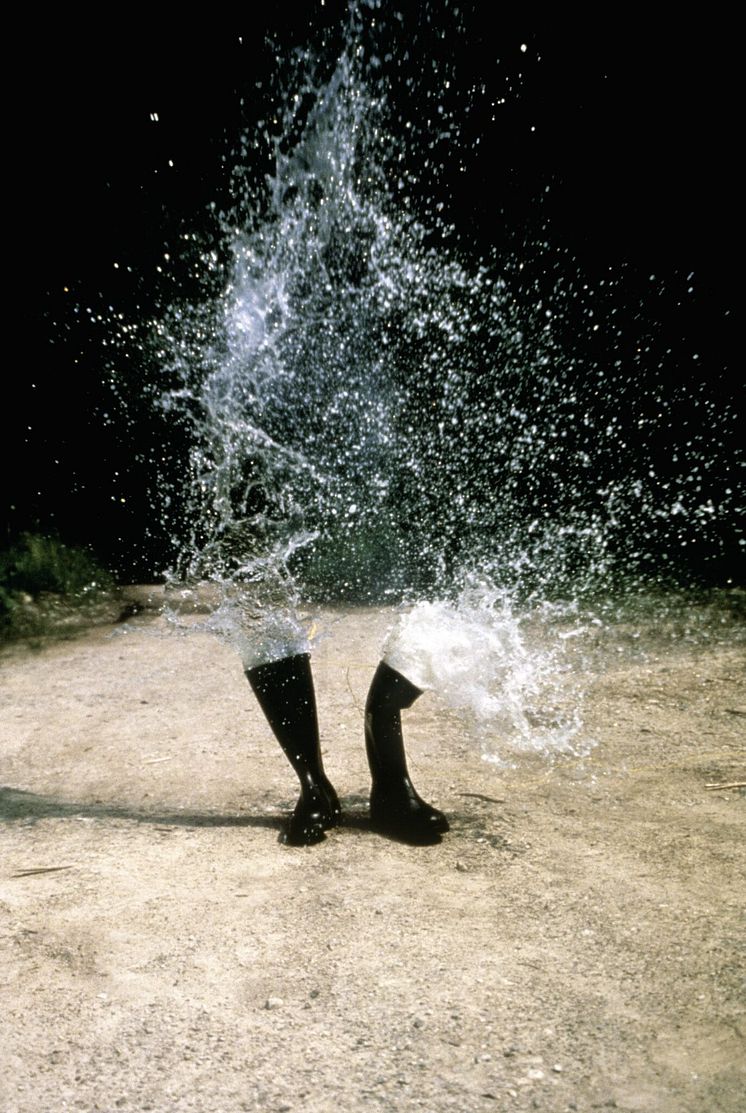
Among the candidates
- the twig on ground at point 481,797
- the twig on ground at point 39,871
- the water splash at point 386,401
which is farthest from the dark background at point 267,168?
the twig on ground at point 39,871

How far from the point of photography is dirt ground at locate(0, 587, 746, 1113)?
1485mm

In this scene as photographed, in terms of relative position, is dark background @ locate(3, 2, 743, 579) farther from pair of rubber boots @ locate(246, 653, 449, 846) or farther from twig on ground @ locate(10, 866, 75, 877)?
twig on ground @ locate(10, 866, 75, 877)

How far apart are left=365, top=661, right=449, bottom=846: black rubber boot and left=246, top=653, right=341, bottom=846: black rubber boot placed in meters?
0.14

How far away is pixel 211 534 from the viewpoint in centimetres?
675

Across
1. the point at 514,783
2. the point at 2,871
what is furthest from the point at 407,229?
the point at 2,871

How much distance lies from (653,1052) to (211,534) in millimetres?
5563

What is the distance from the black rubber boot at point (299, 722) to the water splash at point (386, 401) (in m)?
2.20

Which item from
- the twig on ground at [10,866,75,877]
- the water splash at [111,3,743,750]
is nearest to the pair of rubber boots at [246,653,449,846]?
the twig on ground at [10,866,75,877]

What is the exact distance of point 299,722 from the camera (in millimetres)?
2443

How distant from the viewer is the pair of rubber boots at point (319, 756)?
2.37 metres

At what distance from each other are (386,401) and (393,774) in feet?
13.3

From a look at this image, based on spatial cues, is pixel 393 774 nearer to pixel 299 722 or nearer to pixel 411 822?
pixel 411 822

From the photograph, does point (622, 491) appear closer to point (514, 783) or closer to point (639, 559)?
point (639, 559)

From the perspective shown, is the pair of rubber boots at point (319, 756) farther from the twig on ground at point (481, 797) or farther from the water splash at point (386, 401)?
the water splash at point (386, 401)
